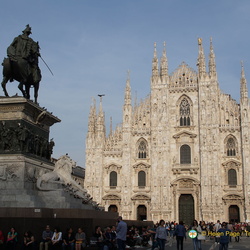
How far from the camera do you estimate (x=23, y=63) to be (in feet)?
41.5

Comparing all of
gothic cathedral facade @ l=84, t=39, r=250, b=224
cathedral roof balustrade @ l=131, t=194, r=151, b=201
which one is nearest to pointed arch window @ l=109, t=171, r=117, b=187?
gothic cathedral facade @ l=84, t=39, r=250, b=224

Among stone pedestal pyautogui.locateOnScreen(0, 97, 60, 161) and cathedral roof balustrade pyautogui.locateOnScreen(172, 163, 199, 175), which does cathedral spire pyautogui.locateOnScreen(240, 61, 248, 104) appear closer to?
cathedral roof balustrade pyautogui.locateOnScreen(172, 163, 199, 175)

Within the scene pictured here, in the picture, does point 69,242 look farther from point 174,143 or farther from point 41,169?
point 174,143

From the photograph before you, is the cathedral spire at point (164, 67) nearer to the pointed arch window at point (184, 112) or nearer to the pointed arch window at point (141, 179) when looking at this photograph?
the pointed arch window at point (184, 112)

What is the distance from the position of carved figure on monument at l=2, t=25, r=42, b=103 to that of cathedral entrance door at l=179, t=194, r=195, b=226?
3300 centimetres

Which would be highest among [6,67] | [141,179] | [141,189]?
[6,67]

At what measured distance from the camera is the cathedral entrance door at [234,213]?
41.4 metres

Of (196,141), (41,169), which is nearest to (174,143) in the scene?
(196,141)

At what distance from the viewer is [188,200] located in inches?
1710

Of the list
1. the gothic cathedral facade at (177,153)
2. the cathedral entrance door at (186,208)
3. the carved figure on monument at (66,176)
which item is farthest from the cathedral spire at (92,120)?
the carved figure on monument at (66,176)

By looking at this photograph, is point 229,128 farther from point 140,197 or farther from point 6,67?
point 6,67

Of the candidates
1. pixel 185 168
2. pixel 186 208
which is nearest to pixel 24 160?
pixel 185 168

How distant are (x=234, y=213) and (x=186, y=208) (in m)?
5.05

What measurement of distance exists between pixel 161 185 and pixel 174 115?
8.06 m
